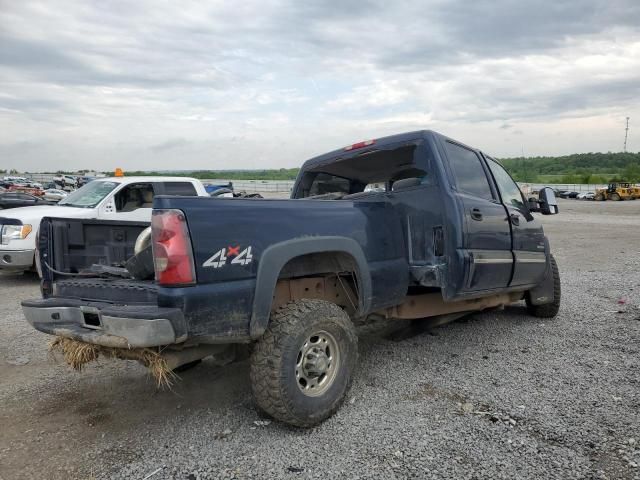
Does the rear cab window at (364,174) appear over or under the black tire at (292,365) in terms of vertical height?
over

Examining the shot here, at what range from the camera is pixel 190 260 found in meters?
2.86

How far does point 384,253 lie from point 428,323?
62.5 inches

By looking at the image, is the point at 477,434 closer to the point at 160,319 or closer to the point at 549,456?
the point at 549,456

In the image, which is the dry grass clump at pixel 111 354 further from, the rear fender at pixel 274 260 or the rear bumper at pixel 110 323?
the rear fender at pixel 274 260

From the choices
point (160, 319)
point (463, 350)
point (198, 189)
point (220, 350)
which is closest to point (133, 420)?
point (220, 350)

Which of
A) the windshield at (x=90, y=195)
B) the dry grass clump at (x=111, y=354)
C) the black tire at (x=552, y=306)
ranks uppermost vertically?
the windshield at (x=90, y=195)

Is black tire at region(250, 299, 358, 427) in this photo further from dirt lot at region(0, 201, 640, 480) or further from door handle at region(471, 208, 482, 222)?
door handle at region(471, 208, 482, 222)

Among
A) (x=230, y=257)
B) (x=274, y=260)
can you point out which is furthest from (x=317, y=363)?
(x=230, y=257)

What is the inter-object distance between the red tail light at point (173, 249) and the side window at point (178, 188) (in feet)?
23.4

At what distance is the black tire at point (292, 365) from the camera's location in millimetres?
3199

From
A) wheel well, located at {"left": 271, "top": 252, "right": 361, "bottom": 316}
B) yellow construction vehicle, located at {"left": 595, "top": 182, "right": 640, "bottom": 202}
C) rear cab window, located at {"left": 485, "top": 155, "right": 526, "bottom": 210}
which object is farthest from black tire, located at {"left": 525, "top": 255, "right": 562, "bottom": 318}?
yellow construction vehicle, located at {"left": 595, "top": 182, "right": 640, "bottom": 202}

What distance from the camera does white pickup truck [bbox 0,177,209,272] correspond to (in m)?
8.56

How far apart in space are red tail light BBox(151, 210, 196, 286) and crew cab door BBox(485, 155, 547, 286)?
11.2 feet

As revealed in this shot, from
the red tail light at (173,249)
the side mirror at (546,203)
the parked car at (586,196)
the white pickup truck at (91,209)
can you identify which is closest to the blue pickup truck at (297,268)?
the red tail light at (173,249)
